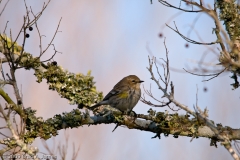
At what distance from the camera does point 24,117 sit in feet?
14.8

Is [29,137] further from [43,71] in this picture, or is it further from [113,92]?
[113,92]

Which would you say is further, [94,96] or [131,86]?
[131,86]

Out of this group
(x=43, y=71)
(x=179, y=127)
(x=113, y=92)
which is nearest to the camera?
(x=179, y=127)

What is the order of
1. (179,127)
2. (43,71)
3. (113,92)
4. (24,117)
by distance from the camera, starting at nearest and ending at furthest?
1. (24,117)
2. (179,127)
3. (43,71)
4. (113,92)

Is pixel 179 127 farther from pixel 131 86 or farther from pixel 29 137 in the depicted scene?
pixel 131 86

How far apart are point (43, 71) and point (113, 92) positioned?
1.91 m

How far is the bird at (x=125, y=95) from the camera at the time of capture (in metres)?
6.88

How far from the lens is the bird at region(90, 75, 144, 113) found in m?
6.88

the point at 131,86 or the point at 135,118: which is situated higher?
the point at 131,86

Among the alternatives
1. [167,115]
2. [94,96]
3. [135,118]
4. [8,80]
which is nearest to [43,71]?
[94,96]

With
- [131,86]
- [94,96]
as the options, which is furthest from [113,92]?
[94,96]

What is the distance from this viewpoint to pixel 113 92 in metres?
7.35

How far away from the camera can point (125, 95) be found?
730cm

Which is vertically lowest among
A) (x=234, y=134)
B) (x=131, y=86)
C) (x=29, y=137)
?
(x=234, y=134)
